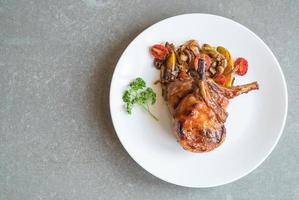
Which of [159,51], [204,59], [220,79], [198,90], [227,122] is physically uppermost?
[159,51]

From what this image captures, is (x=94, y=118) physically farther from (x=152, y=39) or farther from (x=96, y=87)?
(x=152, y=39)


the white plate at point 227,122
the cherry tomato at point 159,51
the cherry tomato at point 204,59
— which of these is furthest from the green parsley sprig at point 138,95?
the cherry tomato at point 204,59

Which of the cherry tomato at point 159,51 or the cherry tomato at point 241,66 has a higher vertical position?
the cherry tomato at point 159,51

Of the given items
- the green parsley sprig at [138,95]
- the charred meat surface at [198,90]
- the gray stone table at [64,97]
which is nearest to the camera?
the charred meat surface at [198,90]

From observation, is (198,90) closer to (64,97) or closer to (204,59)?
(204,59)

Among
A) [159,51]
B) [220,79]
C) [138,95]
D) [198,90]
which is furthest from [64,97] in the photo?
[220,79]

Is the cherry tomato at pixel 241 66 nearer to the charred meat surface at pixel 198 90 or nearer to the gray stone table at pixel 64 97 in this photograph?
the charred meat surface at pixel 198 90
